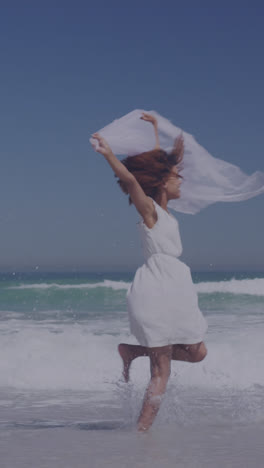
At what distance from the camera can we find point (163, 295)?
3568mm

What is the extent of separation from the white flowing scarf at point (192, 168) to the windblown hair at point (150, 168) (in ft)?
0.19

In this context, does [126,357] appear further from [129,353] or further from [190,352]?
[190,352]

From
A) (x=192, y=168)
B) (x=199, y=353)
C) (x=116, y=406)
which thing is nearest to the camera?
(x=199, y=353)

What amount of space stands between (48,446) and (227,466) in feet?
3.53

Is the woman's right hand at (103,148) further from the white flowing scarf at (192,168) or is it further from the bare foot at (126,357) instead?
the bare foot at (126,357)

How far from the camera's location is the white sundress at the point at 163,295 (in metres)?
3.57

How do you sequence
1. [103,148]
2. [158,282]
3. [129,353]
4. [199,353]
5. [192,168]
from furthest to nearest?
[192,168] < [129,353] < [199,353] < [158,282] < [103,148]

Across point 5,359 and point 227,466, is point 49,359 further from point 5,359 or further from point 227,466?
point 227,466

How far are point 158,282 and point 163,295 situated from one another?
8 cm

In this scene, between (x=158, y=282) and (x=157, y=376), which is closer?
(x=158, y=282)

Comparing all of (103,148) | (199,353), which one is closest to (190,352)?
(199,353)

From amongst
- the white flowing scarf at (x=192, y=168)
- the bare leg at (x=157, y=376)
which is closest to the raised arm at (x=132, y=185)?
the white flowing scarf at (x=192, y=168)

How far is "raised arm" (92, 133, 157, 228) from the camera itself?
347cm

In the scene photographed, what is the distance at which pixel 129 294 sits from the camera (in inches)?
144
